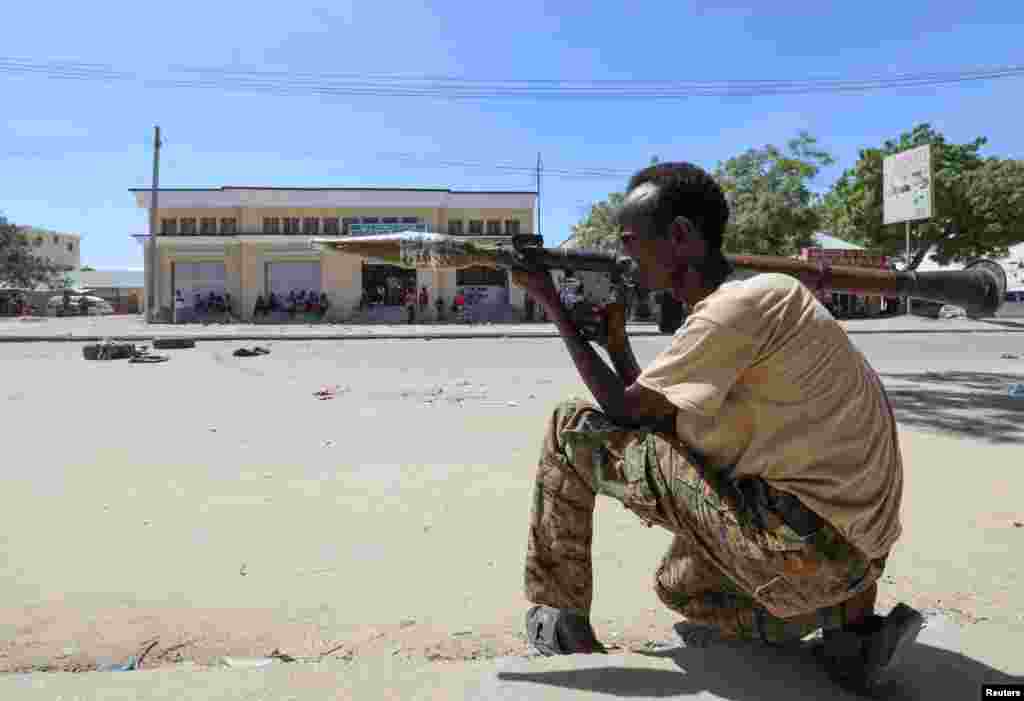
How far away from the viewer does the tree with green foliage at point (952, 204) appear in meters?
34.8

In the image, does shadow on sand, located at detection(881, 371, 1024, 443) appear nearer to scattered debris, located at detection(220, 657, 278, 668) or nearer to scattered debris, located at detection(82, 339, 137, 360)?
scattered debris, located at detection(220, 657, 278, 668)

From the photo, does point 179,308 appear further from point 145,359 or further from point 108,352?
point 145,359

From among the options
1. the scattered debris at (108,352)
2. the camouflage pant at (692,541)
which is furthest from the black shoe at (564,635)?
the scattered debris at (108,352)

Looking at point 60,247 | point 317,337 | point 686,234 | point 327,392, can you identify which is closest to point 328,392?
point 327,392

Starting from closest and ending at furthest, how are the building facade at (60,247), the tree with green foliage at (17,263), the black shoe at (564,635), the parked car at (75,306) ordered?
the black shoe at (564,635) → the parked car at (75,306) → the tree with green foliage at (17,263) → the building facade at (60,247)

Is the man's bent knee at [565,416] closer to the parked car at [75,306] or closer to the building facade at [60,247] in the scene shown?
the parked car at [75,306]

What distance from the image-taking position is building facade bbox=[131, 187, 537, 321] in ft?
119

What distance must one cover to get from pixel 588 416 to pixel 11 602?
213cm

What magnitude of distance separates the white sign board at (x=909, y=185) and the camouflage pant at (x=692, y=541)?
21.7 m

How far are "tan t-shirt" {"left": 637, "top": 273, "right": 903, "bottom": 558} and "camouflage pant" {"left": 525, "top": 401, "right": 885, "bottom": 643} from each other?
3.0 inches

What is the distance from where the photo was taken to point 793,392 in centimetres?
169

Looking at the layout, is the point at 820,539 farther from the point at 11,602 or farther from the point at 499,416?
the point at 499,416

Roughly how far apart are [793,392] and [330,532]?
7.81ft

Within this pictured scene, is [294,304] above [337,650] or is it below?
above
